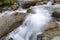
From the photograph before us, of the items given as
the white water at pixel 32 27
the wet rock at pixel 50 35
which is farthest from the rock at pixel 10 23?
the wet rock at pixel 50 35

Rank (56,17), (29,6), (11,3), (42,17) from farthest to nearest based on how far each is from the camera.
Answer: (11,3) < (29,6) < (42,17) < (56,17)

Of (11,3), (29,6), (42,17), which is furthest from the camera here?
(11,3)

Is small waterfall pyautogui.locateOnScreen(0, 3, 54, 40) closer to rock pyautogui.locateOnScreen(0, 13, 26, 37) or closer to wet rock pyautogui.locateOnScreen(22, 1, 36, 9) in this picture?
rock pyautogui.locateOnScreen(0, 13, 26, 37)

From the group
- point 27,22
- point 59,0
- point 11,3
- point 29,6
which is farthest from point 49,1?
point 27,22

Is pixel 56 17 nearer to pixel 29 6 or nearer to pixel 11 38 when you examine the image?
pixel 11 38

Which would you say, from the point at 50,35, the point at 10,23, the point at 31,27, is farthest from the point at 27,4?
the point at 50,35

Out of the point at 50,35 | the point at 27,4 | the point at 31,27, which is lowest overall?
the point at 31,27

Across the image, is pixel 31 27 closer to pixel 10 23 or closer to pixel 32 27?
pixel 32 27

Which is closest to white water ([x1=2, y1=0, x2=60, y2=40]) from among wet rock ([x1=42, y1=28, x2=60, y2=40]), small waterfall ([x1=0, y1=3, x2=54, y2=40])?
small waterfall ([x1=0, y1=3, x2=54, y2=40])

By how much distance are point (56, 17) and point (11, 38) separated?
1.37 metres

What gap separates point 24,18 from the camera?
4.71m

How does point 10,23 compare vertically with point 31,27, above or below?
above

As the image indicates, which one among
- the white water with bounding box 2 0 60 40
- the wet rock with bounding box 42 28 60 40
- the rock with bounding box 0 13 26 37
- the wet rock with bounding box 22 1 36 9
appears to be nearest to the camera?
the wet rock with bounding box 42 28 60 40

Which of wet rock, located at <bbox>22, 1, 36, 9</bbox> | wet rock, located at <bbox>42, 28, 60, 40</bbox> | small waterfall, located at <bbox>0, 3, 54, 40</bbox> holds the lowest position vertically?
small waterfall, located at <bbox>0, 3, 54, 40</bbox>
